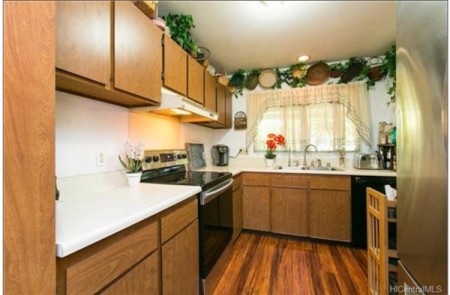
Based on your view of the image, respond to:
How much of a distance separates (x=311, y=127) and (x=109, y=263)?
238cm

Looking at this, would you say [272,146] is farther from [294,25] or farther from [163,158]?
[294,25]

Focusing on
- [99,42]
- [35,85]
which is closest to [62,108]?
[99,42]

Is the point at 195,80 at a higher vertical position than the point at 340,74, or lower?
lower

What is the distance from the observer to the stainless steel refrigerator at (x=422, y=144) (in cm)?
54

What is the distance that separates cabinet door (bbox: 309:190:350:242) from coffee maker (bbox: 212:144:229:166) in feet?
3.48

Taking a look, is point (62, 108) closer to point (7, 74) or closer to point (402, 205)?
point (7, 74)

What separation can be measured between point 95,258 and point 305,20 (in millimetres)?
978

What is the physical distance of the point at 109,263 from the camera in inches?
26.1

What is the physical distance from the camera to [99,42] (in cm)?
89

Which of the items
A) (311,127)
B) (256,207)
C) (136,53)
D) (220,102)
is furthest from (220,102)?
(136,53)

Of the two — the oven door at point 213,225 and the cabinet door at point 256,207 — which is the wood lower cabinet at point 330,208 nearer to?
Result: the cabinet door at point 256,207

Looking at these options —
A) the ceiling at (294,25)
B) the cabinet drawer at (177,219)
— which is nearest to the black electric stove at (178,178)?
the cabinet drawer at (177,219)

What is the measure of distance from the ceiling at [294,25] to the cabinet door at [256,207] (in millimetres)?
1463

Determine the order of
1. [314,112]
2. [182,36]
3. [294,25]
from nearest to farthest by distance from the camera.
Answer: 1. [294,25]
2. [182,36]
3. [314,112]
